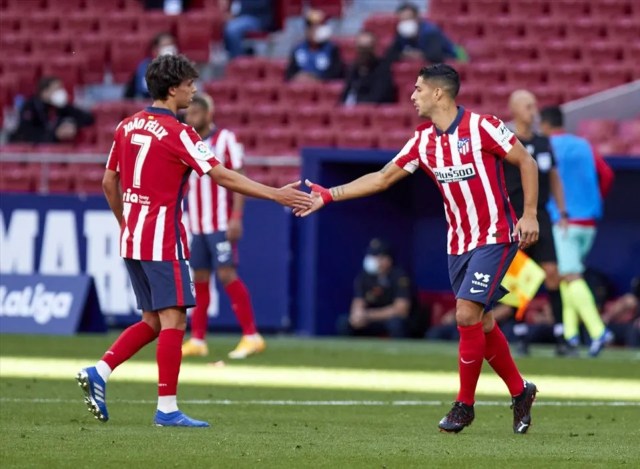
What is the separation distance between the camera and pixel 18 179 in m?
19.3

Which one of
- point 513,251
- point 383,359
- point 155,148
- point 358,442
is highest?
point 155,148

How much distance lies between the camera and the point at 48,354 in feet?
43.5

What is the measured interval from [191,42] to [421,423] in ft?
48.5

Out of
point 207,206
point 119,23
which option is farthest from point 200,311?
point 119,23

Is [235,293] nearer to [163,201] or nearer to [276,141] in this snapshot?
[163,201]

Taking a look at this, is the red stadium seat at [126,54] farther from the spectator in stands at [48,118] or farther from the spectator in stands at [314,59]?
the spectator in stands at [314,59]

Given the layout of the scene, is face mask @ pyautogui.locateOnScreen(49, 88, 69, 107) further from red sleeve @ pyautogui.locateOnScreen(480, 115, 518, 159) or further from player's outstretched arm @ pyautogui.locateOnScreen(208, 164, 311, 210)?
red sleeve @ pyautogui.locateOnScreen(480, 115, 518, 159)

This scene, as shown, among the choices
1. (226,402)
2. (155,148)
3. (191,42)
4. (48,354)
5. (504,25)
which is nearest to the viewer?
(155,148)

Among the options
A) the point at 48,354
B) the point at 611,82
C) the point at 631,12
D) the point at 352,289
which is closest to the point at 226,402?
the point at 48,354

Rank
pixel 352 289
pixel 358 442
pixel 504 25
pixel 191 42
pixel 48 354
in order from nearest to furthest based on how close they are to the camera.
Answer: pixel 358 442, pixel 48 354, pixel 352 289, pixel 504 25, pixel 191 42

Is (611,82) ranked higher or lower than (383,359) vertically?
higher

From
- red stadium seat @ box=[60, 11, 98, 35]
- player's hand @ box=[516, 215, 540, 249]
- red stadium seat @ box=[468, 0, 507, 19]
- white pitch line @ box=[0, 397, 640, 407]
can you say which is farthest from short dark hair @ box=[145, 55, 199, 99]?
red stadium seat @ box=[60, 11, 98, 35]

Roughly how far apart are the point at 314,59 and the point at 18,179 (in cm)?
438

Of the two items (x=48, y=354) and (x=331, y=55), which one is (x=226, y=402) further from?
(x=331, y=55)
